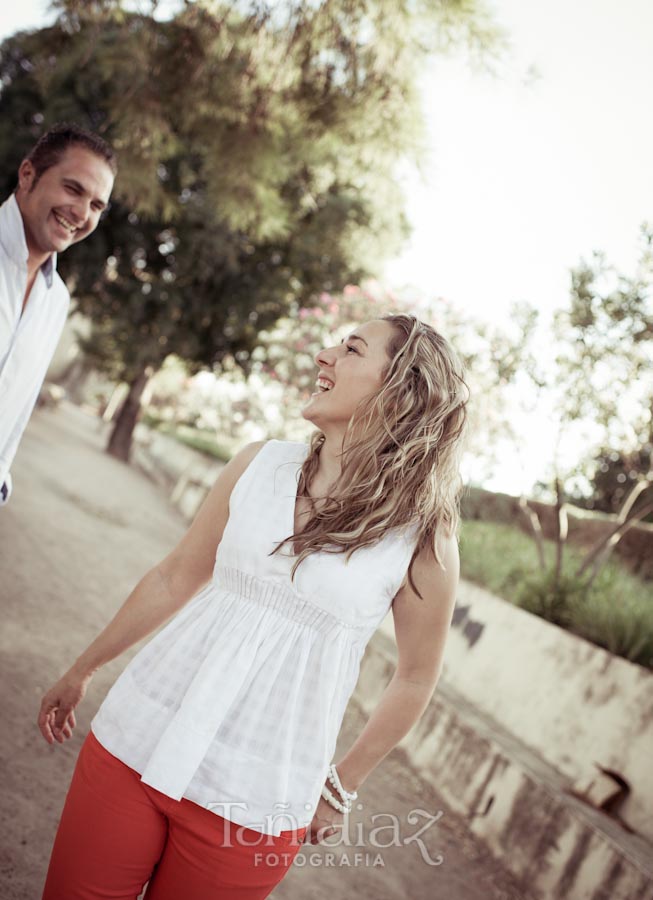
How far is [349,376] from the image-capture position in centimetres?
198

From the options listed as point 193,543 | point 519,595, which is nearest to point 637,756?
point 519,595

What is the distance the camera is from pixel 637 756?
4848mm

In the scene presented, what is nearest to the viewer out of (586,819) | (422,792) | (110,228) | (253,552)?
(253,552)

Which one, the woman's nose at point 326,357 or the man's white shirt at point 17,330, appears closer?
the woman's nose at point 326,357

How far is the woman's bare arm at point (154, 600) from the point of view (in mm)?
1905

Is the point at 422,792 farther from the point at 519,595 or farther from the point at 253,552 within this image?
the point at 253,552

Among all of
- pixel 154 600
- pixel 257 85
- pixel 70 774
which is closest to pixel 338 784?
pixel 154 600

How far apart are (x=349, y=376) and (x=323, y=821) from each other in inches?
47.0

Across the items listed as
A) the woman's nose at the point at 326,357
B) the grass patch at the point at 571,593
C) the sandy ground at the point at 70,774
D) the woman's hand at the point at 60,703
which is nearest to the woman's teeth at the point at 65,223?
the woman's nose at the point at 326,357

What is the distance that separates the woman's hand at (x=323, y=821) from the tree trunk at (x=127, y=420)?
19171 millimetres

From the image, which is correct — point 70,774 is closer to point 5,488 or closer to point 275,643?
point 5,488

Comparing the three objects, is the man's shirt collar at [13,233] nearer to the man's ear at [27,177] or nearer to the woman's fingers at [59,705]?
the man's ear at [27,177]

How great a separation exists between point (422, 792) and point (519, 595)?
250 cm

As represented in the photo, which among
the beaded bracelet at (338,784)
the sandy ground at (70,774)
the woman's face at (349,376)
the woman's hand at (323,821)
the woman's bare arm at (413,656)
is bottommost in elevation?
the sandy ground at (70,774)
